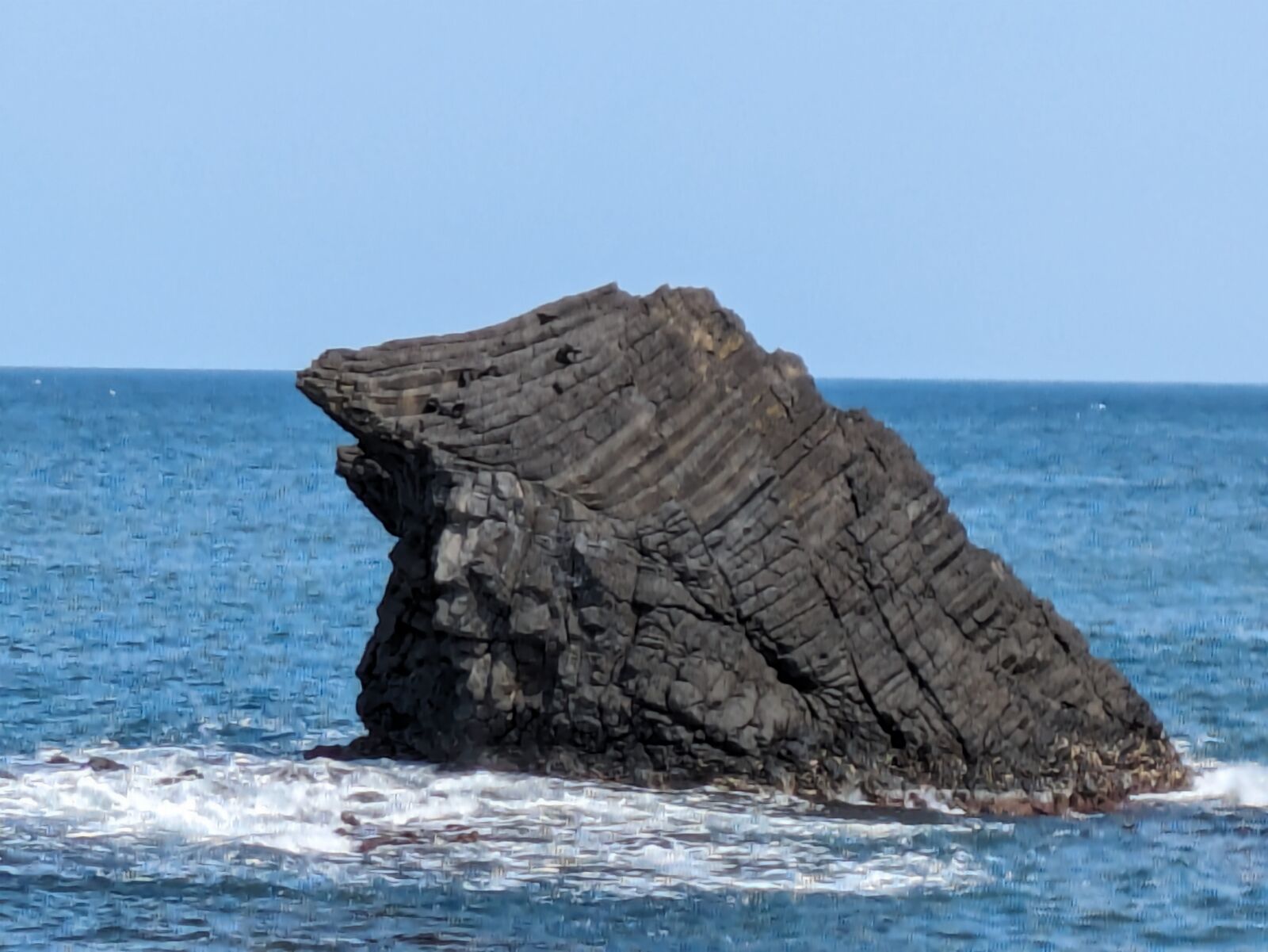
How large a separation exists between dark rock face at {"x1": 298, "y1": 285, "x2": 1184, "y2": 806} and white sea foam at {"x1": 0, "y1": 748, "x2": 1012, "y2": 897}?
81cm

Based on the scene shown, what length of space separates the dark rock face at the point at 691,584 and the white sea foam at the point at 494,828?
813mm

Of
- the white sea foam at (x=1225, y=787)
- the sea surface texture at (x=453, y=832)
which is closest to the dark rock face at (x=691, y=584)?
the white sea foam at (x=1225, y=787)

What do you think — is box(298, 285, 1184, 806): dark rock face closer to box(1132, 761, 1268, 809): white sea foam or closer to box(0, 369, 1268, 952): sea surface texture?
box(1132, 761, 1268, 809): white sea foam

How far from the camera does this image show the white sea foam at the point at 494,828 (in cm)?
2019

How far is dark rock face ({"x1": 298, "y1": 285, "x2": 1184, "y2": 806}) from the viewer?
23.2 metres

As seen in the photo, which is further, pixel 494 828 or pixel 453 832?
pixel 494 828

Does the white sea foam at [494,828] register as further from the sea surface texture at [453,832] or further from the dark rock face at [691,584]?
the dark rock face at [691,584]

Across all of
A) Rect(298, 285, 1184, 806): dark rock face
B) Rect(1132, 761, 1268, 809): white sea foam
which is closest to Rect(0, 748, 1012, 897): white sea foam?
Rect(298, 285, 1184, 806): dark rock face

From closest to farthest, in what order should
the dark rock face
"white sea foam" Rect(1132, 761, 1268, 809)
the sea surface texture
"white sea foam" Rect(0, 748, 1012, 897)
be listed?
the sea surface texture, "white sea foam" Rect(0, 748, 1012, 897), the dark rock face, "white sea foam" Rect(1132, 761, 1268, 809)

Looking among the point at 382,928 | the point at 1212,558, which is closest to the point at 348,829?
the point at 382,928

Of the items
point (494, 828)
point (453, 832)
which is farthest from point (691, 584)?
point (453, 832)

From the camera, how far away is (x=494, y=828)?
21422 millimetres

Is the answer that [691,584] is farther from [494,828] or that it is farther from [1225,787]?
[1225,787]

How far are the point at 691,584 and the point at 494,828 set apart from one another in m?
3.52
